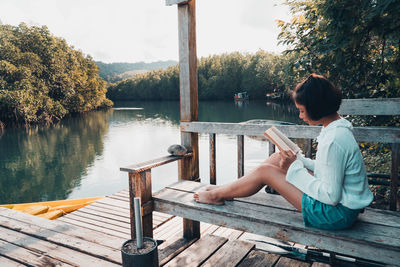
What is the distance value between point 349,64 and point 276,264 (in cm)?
213

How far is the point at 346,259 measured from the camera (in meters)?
2.24

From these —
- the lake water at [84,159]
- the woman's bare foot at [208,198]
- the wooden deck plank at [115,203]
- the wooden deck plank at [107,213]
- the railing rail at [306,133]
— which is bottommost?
the lake water at [84,159]

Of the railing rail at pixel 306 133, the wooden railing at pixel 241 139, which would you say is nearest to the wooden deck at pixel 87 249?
the wooden railing at pixel 241 139

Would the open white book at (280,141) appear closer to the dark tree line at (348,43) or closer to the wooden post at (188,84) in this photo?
the wooden post at (188,84)

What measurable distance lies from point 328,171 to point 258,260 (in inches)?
35.8

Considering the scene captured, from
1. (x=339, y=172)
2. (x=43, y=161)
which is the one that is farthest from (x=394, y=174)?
(x=43, y=161)

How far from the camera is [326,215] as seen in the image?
56.4 inches

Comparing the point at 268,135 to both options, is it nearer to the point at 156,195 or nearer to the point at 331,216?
the point at 331,216

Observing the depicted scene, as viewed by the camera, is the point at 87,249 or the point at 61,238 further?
the point at 61,238

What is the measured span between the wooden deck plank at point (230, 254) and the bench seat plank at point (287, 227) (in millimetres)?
361

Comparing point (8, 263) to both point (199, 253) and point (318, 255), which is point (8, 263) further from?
point (318, 255)

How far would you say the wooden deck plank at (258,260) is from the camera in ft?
6.28

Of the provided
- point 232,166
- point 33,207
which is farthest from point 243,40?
point 33,207

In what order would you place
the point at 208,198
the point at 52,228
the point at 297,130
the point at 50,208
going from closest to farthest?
the point at 208,198 → the point at 297,130 → the point at 52,228 → the point at 50,208
